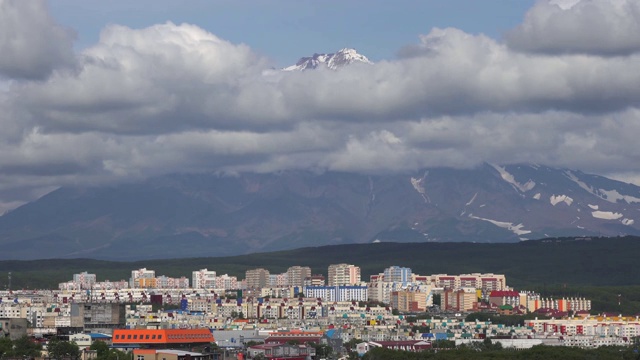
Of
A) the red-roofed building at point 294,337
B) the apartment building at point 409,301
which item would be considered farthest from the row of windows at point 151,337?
the apartment building at point 409,301

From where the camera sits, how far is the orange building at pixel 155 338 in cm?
9488

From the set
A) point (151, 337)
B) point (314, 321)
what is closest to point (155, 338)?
point (151, 337)

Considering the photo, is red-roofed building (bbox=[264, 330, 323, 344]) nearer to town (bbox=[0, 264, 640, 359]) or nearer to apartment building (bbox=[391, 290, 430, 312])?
town (bbox=[0, 264, 640, 359])

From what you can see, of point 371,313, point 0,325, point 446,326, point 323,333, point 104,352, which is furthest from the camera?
point 371,313

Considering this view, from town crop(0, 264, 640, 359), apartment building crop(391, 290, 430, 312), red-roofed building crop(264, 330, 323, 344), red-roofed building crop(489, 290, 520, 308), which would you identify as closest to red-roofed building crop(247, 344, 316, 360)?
town crop(0, 264, 640, 359)

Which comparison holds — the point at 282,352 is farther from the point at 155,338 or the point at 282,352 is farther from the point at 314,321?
the point at 314,321

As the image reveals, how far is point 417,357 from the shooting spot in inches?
3686

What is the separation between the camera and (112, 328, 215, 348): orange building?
94875 millimetres

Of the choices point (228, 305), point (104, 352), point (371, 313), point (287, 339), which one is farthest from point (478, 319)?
point (104, 352)

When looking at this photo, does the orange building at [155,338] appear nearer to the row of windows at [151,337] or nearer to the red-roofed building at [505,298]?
the row of windows at [151,337]

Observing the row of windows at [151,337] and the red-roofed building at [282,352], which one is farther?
the red-roofed building at [282,352]

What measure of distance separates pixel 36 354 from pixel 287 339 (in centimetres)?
3589

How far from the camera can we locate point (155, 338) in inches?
3743

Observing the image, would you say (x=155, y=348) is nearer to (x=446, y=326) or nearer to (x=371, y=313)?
(x=446, y=326)
